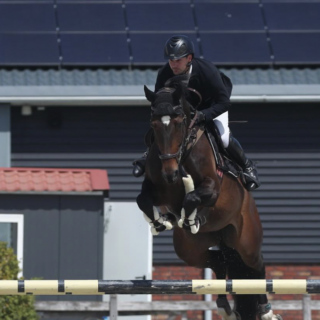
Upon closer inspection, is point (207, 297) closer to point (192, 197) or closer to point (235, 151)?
point (235, 151)

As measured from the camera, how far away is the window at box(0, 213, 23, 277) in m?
10.9

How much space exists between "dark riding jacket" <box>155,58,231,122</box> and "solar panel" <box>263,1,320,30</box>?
5252mm

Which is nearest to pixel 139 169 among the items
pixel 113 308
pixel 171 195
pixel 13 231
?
pixel 171 195

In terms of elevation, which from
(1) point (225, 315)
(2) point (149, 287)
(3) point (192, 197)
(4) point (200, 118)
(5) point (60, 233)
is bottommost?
(1) point (225, 315)

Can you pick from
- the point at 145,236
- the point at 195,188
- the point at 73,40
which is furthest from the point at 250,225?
the point at 73,40

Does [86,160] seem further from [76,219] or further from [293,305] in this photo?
[293,305]

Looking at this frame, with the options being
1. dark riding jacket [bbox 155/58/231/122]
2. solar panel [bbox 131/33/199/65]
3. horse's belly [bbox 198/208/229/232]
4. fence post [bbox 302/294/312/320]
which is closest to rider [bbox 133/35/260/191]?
dark riding jacket [bbox 155/58/231/122]

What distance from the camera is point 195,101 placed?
7.52m

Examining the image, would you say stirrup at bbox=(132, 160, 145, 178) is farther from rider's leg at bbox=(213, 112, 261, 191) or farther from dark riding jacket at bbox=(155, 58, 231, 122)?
rider's leg at bbox=(213, 112, 261, 191)

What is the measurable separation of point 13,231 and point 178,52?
14.9 feet

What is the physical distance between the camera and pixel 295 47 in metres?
12.3

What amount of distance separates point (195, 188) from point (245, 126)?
543 cm

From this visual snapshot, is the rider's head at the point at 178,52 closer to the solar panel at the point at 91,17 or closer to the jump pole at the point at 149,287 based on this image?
the jump pole at the point at 149,287

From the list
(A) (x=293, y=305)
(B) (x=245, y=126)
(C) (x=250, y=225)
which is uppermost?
(B) (x=245, y=126)
